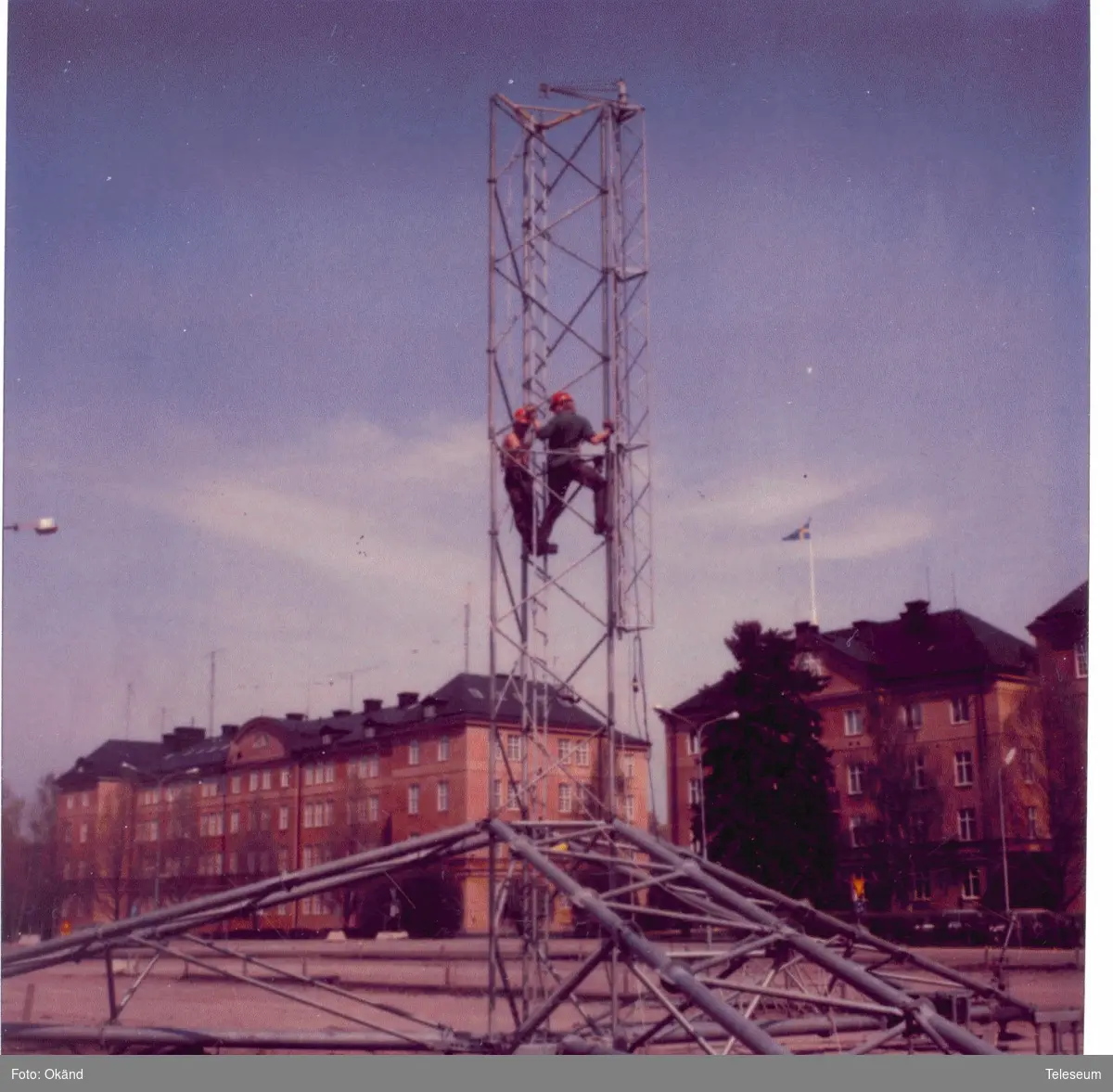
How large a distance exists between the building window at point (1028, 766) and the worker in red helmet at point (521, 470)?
1839 cm

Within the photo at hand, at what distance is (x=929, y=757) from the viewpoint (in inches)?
1266

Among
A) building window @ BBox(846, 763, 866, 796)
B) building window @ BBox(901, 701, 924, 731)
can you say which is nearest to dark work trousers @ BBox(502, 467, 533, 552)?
building window @ BBox(901, 701, 924, 731)

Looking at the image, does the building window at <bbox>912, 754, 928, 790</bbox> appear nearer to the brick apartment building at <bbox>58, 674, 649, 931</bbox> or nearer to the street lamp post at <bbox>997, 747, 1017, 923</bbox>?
the street lamp post at <bbox>997, 747, 1017, 923</bbox>

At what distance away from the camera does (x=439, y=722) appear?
18.5 m

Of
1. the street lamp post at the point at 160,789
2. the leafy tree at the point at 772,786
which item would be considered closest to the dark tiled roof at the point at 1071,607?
the street lamp post at the point at 160,789

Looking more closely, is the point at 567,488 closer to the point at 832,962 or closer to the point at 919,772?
the point at 832,962

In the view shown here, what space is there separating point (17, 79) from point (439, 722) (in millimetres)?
9765

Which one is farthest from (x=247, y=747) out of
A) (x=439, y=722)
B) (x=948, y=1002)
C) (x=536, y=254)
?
(x=948, y=1002)

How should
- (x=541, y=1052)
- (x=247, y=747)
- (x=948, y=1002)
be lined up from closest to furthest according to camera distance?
1. (x=541, y=1052)
2. (x=948, y=1002)
3. (x=247, y=747)

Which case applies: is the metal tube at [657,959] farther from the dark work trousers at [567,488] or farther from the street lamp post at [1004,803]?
the street lamp post at [1004,803]

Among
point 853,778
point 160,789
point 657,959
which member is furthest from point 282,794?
point 853,778

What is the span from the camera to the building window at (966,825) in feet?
106

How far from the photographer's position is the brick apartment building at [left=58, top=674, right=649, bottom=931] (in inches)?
608
